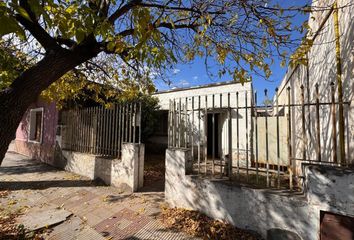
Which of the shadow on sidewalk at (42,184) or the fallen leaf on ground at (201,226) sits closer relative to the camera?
the fallen leaf on ground at (201,226)

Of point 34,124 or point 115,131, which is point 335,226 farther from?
point 34,124

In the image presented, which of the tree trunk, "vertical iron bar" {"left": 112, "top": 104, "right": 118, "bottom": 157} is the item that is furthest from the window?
the tree trunk

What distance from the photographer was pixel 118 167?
579cm

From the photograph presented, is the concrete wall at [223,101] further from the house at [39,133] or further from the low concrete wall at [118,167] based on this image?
the house at [39,133]

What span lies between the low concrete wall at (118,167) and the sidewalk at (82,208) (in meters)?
0.26

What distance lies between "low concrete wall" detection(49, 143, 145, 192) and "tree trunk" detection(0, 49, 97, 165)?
9.69 ft

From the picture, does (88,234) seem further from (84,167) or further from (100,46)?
(84,167)

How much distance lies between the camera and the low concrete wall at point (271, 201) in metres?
2.53

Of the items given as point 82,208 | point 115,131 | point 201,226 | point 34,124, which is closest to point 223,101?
point 115,131

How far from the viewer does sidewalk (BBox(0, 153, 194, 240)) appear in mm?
3572

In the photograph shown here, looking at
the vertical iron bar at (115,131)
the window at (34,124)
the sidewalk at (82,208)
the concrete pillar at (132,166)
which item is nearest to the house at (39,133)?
the window at (34,124)

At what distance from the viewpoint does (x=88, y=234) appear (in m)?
3.53

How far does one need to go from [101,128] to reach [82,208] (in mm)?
2899

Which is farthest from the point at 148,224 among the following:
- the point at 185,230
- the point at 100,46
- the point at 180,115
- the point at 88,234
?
the point at 100,46
